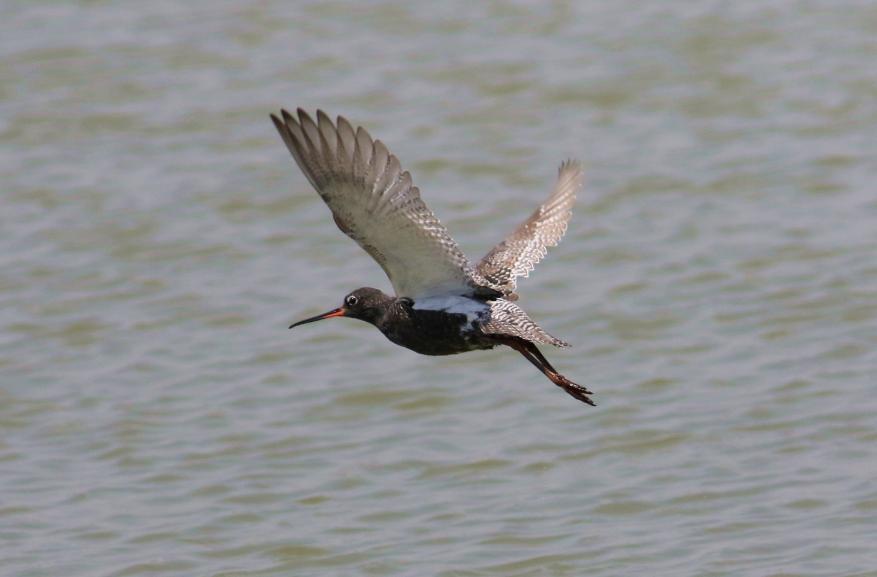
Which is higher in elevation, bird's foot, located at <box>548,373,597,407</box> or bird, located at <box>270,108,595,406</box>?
bird, located at <box>270,108,595,406</box>

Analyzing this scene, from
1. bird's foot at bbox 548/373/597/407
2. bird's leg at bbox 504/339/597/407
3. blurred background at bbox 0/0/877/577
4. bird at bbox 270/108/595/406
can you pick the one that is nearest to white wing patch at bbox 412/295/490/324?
bird at bbox 270/108/595/406

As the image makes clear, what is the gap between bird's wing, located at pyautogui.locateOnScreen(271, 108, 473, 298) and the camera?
25.0ft

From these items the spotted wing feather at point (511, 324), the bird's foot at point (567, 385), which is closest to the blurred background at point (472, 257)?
the bird's foot at point (567, 385)

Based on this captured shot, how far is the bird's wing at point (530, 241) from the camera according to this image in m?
9.04

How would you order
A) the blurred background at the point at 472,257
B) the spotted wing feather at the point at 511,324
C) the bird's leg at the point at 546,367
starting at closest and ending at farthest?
1. the spotted wing feather at the point at 511,324
2. the bird's leg at the point at 546,367
3. the blurred background at the point at 472,257

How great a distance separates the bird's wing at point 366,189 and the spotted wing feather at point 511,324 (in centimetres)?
38

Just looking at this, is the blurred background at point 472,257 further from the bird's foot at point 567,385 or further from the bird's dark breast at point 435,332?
the bird's dark breast at point 435,332

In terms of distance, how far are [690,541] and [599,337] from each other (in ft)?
9.66

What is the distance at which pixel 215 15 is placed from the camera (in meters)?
17.8

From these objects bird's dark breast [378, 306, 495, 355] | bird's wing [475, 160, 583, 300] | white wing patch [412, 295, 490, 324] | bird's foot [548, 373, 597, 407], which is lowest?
bird's foot [548, 373, 597, 407]

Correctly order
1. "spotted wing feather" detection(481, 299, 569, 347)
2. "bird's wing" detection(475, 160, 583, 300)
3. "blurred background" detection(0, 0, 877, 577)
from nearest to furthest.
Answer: "spotted wing feather" detection(481, 299, 569, 347)
"bird's wing" detection(475, 160, 583, 300)
"blurred background" detection(0, 0, 877, 577)

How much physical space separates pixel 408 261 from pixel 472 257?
4519mm

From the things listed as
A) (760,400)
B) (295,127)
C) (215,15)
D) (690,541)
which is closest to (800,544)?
(690,541)

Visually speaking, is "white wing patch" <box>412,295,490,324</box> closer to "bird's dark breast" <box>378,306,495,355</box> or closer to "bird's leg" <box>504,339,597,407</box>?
"bird's dark breast" <box>378,306,495,355</box>
